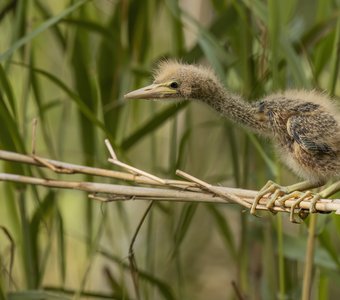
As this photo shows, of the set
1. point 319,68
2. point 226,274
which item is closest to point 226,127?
point 319,68

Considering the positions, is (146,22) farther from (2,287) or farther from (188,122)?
(2,287)

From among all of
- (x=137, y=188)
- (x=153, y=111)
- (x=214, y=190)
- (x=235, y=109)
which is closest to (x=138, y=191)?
(x=137, y=188)

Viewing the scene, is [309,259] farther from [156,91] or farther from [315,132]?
[156,91]

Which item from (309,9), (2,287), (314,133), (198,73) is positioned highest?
(309,9)

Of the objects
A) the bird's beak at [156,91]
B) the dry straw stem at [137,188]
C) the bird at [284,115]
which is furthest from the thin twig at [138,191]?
the bird's beak at [156,91]

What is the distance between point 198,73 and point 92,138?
1.55 ft

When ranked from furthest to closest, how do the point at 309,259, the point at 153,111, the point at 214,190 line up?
the point at 153,111 → the point at 309,259 → the point at 214,190

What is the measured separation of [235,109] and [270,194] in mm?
239

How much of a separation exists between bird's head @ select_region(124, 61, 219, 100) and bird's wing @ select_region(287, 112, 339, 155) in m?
0.19

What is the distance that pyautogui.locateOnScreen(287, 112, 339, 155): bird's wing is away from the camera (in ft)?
4.72

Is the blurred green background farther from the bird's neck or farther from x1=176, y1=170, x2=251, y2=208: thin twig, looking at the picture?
x1=176, y1=170, x2=251, y2=208: thin twig

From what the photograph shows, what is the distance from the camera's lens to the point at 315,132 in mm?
1441

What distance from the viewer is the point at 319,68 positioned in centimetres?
171

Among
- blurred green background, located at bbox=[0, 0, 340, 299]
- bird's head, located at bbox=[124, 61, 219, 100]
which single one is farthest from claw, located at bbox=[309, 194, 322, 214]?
bird's head, located at bbox=[124, 61, 219, 100]
